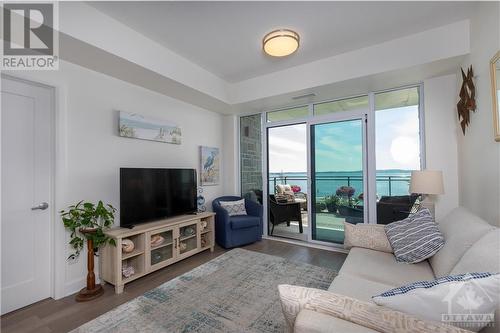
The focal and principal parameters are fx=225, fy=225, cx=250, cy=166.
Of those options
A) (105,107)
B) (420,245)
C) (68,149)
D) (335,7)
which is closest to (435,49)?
(335,7)

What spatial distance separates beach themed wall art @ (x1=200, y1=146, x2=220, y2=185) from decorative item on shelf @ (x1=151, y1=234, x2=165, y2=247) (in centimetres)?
136

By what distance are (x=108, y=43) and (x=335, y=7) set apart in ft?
7.23

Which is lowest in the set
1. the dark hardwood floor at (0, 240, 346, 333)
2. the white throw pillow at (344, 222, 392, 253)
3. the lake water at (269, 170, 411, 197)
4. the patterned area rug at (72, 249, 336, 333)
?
the dark hardwood floor at (0, 240, 346, 333)

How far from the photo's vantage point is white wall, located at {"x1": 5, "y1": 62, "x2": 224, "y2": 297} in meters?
2.35

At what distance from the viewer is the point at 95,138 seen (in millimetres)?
2602

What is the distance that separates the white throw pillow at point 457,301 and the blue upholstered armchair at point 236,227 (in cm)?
288

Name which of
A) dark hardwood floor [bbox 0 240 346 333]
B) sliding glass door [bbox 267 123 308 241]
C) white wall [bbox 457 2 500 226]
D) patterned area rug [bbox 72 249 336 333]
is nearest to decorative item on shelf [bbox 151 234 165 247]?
dark hardwood floor [bbox 0 240 346 333]

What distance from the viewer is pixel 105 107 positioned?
106 inches

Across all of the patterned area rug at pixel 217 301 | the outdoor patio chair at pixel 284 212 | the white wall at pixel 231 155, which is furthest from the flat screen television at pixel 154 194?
the outdoor patio chair at pixel 284 212

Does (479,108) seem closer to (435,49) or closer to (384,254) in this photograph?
(435,49)

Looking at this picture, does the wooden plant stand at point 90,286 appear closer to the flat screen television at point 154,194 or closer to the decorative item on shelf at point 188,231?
the flat screen television at point 154,194

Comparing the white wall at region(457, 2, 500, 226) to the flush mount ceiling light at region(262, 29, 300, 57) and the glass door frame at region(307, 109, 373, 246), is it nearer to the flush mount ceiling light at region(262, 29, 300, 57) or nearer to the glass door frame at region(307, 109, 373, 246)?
the glass door frame at region(307, 109, 373, 246)

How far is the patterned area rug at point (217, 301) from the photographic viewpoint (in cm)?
179

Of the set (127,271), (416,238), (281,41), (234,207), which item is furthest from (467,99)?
(127,271)
